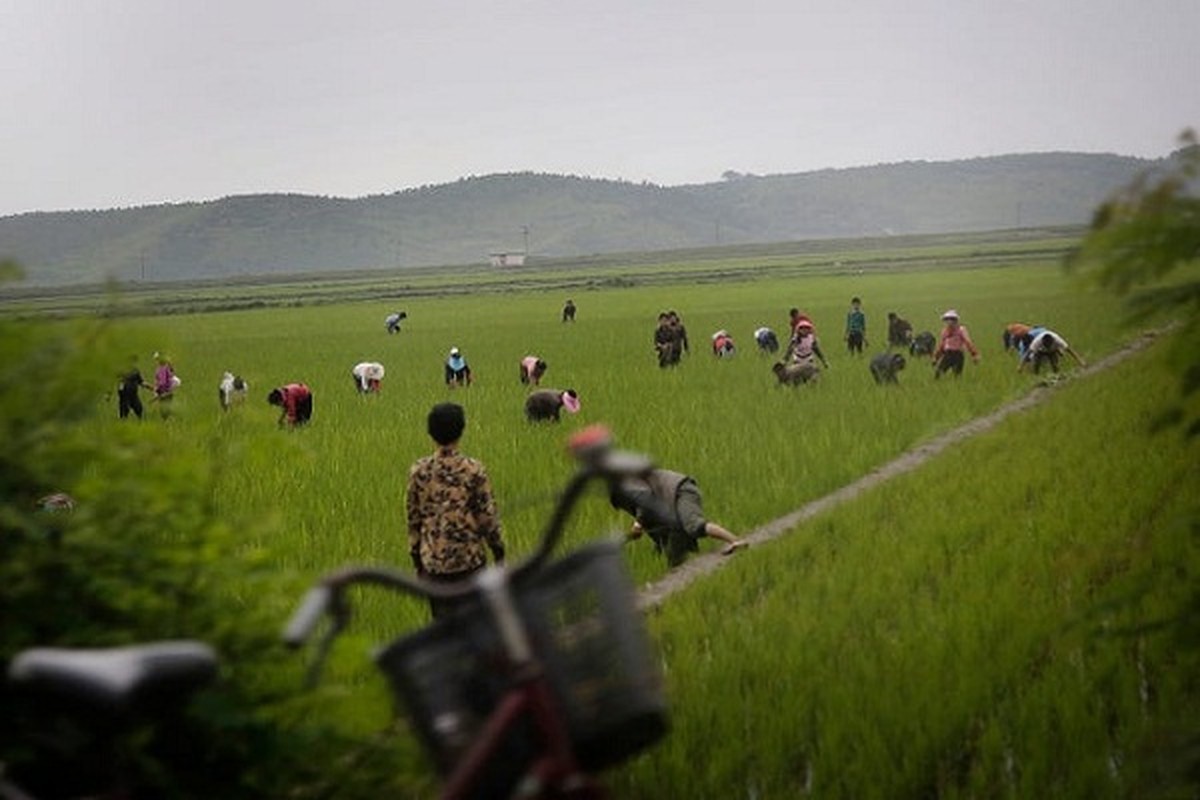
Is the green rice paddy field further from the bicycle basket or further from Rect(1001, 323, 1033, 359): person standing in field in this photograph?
Rect(1001, 323, 1033, 359): person standing in field

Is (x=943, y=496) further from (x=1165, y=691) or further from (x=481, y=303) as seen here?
(x=481, y=303)

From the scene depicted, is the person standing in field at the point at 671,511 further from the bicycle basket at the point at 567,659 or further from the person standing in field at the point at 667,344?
the person standing in field at the point at 667,344

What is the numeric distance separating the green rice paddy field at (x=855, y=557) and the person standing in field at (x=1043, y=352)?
1.06 feet

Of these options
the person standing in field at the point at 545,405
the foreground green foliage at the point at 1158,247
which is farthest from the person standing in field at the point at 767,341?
the foreground green foliage at the point at 1158,247

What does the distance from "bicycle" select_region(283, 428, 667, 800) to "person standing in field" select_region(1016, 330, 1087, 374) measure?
1604 cm

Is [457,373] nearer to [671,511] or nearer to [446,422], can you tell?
[671,511]

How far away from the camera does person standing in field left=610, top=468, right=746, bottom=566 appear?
728 centimetres

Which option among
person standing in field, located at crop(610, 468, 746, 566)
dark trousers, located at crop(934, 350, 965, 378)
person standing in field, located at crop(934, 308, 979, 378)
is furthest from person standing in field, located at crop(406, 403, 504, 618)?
dark trousers, located at crop(934, 350, 965, 378)

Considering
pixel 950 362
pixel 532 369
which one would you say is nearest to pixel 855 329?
pixel 950 362

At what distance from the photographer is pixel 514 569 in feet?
6.24

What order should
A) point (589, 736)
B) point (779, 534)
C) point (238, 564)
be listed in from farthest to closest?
point (779, 534) < point (238, 564) < point (589, 736)

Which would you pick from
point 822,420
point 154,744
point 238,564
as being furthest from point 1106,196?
point 822,420

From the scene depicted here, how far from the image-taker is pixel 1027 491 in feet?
28.7

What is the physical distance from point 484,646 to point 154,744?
2.76 feet
